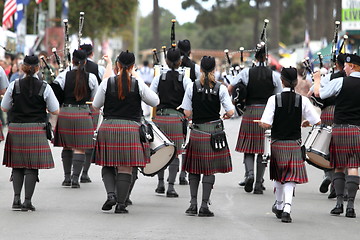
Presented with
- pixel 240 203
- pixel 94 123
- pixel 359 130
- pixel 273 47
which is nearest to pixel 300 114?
pixel 359 130

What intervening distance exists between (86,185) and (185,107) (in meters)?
3.21

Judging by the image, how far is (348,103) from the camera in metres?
10.9

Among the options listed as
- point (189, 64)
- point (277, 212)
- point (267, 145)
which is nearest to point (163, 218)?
point (277, 212)

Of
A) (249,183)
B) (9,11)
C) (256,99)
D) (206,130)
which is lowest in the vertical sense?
(249,183)

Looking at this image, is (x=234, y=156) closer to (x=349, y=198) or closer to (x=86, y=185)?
(x=86, y=185)

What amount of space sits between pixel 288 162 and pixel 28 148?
292 cm

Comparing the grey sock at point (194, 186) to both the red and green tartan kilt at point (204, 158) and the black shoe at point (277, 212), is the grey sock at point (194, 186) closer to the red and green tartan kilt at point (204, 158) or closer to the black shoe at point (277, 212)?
the red and green tartan kilt at point (204, 158)

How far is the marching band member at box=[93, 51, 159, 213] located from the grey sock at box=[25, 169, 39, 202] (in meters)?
0.79

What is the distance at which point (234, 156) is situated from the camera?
19.0m

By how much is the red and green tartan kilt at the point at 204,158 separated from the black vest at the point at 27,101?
177 cm

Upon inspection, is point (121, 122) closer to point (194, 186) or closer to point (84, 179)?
point (194, 186)

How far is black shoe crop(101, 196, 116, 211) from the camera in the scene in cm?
1066

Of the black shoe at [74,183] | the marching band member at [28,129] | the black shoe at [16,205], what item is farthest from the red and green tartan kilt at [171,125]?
the black shoe at [16,205]

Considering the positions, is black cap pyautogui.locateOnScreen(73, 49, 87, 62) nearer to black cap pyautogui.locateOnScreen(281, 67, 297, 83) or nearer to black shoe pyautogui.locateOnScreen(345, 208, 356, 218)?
black cap pyautogui.locateOnScreen(281, 67, 297, 83)
